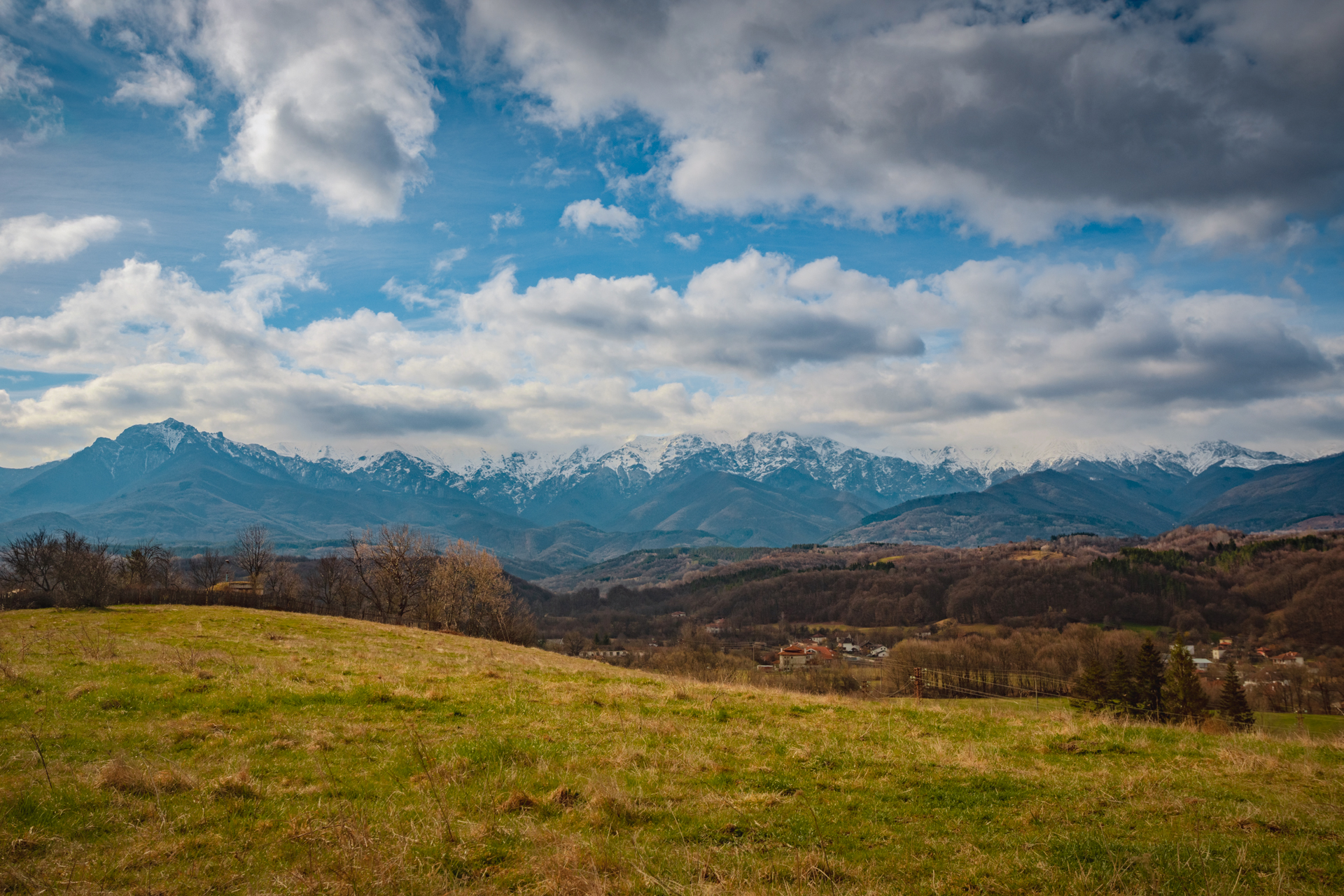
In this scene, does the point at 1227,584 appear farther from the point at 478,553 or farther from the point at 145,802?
the point at 145,802

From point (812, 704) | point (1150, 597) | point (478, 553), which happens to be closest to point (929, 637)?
point (1150, 597)

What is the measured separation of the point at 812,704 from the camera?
59.5ft

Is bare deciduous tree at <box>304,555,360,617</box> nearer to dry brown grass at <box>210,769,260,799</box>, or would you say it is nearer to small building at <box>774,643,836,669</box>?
small building at <box>774,643,836,669</box>

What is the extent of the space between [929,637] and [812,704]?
138984mm

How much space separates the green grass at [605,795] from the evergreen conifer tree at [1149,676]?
36.7m

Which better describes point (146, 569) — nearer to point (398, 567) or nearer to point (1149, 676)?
point (398, 567)

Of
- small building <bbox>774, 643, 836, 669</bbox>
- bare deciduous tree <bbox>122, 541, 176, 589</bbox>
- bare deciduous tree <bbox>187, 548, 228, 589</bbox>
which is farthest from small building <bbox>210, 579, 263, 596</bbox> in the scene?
small building <bbox>774, 643, 836, 669</bbox>

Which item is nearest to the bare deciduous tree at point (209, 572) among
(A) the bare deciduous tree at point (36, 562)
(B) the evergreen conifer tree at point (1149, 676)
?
(A) the bare deciduous tree at point (36, 562)

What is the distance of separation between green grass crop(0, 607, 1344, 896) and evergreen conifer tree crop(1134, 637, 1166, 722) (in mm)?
36659

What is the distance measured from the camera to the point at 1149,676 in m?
48.5

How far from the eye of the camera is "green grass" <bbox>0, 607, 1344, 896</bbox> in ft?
22.1

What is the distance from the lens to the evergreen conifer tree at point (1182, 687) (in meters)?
40.7

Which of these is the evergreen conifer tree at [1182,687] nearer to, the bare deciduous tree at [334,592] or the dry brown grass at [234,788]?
the dry brown grass at [234,788]

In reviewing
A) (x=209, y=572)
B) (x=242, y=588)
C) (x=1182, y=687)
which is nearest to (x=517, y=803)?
(x=1182, y=687)
